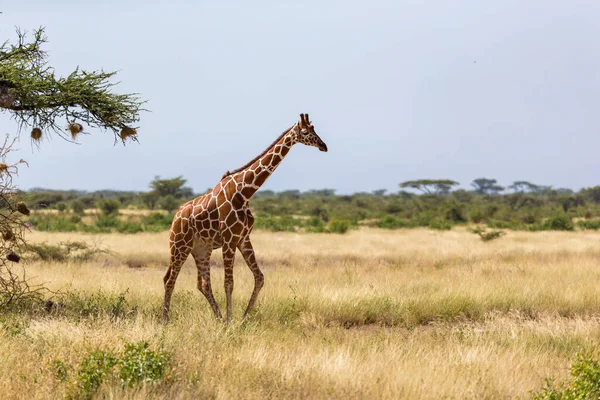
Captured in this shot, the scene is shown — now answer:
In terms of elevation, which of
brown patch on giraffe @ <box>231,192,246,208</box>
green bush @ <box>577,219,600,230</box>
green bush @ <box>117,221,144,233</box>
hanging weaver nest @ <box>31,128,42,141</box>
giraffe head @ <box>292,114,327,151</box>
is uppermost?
hanging weaver nest @ <box>31,128,42,141</box>

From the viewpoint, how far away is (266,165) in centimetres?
873

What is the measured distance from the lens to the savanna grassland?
6.14 metres

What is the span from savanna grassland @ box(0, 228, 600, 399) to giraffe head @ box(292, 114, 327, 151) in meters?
2.64

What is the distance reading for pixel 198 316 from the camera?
9.06 meters

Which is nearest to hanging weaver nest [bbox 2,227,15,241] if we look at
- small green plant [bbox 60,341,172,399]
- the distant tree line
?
small green plant [bbox 60,341,172,399]

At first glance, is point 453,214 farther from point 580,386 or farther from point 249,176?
point 580,386

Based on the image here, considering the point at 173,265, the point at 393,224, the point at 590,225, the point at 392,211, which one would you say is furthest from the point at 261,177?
the point at 392,211

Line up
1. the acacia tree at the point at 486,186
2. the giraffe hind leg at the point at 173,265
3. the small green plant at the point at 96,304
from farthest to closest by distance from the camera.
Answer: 1. the acacia tree at the point at 486,186
2. the small green plant at the point at 96,304
3. the giraffe hind leg at the point at 173,265

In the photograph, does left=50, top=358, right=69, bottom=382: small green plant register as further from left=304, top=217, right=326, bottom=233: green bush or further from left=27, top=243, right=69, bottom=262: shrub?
left=304, top=217, right=326, bottom=233: green bush

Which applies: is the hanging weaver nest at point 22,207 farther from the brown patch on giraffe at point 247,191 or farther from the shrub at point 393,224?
the shrub at point 393,224

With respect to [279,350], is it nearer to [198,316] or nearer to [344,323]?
[198,316]

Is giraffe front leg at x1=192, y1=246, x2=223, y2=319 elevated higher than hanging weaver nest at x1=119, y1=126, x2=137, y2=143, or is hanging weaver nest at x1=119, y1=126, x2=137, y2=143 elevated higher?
hanging weaver nest at x1=119, y1=126, x2=137, y2=143

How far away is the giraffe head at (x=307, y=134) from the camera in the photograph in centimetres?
839

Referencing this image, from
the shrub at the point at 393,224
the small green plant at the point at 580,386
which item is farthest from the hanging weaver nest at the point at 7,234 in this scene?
the shrub at the point at 393,224
